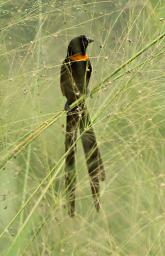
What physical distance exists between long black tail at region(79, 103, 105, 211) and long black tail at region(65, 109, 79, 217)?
0.02m

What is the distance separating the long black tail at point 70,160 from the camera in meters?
0.92

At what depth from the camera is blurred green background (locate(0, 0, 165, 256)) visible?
903mm

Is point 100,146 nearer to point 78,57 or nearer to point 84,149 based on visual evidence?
→ point 84,149

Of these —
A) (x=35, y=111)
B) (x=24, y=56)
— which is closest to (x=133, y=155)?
(x=35, y=111)

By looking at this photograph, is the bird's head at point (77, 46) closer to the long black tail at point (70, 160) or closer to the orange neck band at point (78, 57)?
the orange neck band at point (78, 57)

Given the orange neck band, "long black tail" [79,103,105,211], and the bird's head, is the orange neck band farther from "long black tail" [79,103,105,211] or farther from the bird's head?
"long black tail" [79,103,105,211]

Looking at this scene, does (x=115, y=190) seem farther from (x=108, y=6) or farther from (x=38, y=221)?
(x=108, y=6)

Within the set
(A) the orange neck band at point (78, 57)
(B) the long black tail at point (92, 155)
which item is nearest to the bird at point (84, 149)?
(B) the long black tail at point (92, 155)

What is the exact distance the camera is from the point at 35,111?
1093 mm

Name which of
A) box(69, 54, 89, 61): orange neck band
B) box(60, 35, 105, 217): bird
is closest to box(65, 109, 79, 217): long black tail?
box(60, 35, 105, 217): bird

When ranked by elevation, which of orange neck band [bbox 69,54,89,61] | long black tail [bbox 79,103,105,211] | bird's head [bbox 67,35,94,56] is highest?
bird's head [bbox 67,35,94,56]

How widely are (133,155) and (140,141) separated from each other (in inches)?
1.3

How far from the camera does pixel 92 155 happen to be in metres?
1.03

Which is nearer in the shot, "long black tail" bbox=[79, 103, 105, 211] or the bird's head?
"long black tail" bbox=[79, 103, 105, 211]
